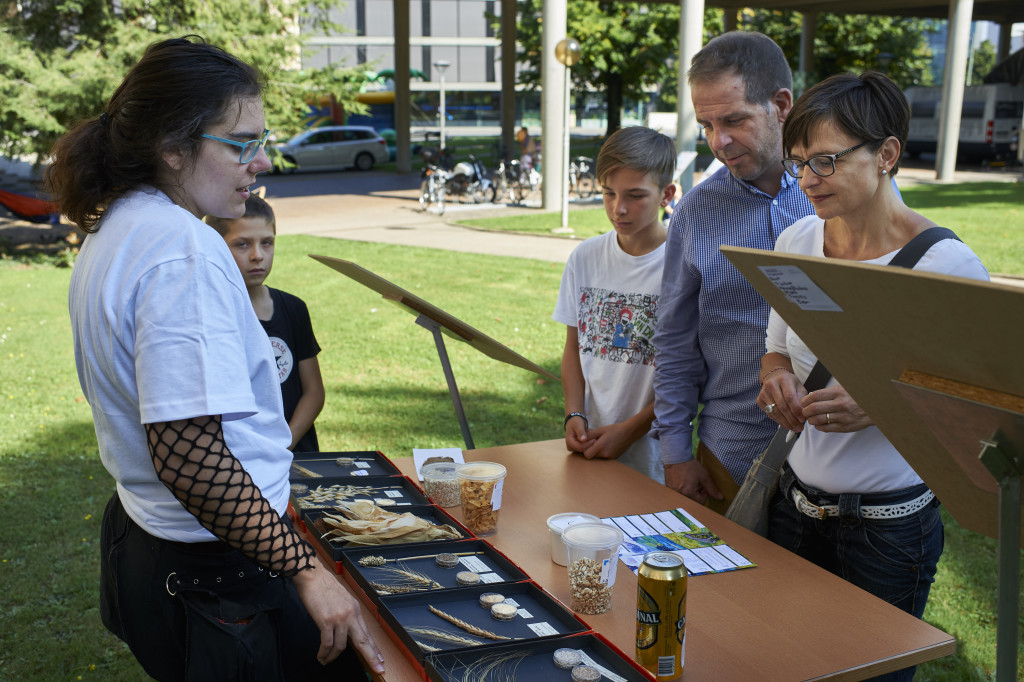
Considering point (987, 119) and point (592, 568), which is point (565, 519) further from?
point (987, 119)

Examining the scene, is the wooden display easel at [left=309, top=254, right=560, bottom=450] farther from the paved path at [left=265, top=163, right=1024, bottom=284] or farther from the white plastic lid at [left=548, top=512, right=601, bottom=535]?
the paved path at [left=265, top=163, right=1024, bottom=284]

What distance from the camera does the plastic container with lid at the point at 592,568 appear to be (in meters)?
1.93

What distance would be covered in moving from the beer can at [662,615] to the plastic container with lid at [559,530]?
1.62ft

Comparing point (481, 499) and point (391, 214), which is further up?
point (481, 499)

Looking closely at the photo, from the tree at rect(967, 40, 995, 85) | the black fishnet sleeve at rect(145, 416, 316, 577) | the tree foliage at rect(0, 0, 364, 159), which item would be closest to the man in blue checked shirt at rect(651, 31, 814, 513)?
the black fishnet sleeve at rect(145, 416, 316, 577)

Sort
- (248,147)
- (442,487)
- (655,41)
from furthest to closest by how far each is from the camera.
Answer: (655,41) → (442,487) → (248,147)

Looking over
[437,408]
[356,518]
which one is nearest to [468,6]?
[437,408]

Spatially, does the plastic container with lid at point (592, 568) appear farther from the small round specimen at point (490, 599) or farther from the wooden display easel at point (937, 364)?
the wooden display easel at point (937, 364)

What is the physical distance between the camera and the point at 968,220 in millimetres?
14906

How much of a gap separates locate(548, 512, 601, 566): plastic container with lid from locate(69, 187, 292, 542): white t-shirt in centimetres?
76

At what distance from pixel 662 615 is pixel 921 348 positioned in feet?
2.34

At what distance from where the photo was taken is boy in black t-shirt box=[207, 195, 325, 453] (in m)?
3.39

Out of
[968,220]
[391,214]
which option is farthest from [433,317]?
[391,214]

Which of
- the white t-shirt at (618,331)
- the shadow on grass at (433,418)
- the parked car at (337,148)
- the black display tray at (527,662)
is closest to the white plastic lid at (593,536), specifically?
the black display tray at (527,662)
